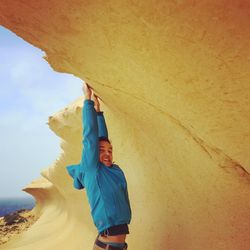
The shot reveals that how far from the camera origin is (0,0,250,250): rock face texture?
1.17 m

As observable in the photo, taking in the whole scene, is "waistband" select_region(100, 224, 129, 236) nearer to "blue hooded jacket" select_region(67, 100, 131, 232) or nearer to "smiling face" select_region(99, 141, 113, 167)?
"blue hooded jacket" select_region(67, 100, 131, 232)

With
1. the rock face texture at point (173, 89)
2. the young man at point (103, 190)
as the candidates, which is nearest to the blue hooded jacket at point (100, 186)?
the young man at point (103, 190)

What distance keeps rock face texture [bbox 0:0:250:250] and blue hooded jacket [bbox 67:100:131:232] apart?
1.41ft

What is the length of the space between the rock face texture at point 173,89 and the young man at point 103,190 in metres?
0.43

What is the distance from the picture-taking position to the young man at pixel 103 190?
1.66 metres

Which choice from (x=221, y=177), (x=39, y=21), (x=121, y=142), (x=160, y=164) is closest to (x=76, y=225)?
(x=121, y=142)


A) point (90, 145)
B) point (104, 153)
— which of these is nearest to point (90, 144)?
point (90, 145)

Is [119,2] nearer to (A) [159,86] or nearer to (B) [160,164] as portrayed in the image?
(A) [159,86]

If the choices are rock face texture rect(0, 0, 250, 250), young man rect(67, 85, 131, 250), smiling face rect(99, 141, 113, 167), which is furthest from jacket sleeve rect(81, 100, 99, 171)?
rock face texture rect(0, 0, 250, 250)

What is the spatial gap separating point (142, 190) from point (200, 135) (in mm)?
1204

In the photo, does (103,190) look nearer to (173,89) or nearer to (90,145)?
(90,145)

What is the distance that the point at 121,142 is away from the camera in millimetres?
3066

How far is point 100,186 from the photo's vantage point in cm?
172

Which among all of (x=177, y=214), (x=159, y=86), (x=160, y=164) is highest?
(x=159, y=86)
